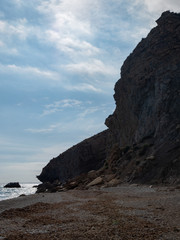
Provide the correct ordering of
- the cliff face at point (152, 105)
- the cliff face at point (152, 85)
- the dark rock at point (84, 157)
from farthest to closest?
the dark rock at point (84, 157), the cliff face at point (152, 85), the cliff face at point (152, 105)

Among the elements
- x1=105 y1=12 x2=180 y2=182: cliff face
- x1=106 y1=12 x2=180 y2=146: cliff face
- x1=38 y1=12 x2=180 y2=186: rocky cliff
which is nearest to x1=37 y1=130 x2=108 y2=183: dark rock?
x1=38 y1=12 x2=180 y2=186: rocky cliff

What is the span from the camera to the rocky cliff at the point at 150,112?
1342 inches

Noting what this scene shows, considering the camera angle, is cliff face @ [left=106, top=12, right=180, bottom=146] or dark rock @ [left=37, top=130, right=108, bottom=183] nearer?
cliff face @ [left=106, top=12, right=180, bottom=146]

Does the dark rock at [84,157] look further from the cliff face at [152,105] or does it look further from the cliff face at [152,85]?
the cliff face at [152,85]

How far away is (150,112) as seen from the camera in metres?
48.7

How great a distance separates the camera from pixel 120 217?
38.9 ft

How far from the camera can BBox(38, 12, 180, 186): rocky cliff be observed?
112ft

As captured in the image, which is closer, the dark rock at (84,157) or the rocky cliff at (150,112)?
the rocky cliff at (150,112)

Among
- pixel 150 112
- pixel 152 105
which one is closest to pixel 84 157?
pixel 150 112

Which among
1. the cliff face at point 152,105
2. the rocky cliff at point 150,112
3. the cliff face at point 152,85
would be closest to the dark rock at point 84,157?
the rocky cliff at point 150,112

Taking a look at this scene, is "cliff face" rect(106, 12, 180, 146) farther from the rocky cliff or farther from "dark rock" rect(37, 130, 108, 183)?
"dark rock" rect(37, 130, 108, 183)

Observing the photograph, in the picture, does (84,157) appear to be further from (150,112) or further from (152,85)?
(152,85)

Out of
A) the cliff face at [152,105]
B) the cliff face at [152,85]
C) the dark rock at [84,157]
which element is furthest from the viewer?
the dark rock at [84,157]

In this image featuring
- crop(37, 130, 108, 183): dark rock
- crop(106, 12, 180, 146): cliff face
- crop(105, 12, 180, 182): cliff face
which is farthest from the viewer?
crop(37, 130, 108, 183): dark rock
